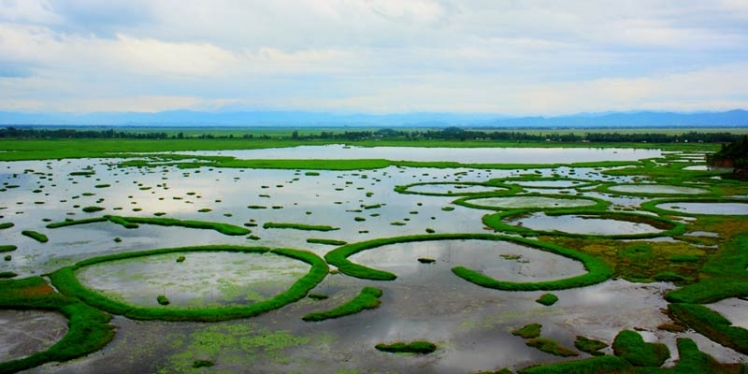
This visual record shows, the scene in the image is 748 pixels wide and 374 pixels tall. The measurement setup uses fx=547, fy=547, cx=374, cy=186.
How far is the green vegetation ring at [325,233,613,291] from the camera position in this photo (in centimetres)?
2197

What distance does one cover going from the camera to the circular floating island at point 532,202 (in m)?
40.9

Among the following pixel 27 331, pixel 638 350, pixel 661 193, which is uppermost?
pixel 661 193

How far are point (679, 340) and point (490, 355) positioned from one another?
5919mm

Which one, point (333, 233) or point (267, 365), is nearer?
point (267, 365)

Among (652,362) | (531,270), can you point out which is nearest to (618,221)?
(531,270)

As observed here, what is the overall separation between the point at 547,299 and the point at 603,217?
1930 centimetres

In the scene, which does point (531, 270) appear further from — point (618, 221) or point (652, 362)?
point (618, 221)

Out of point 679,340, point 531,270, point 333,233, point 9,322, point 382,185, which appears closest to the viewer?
point 679,340

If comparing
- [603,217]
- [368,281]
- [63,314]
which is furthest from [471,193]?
[63,314]

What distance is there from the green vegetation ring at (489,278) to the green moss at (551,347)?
5.12 m

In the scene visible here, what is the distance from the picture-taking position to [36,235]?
1190 inches

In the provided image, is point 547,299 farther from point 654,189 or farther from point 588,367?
point 654,189

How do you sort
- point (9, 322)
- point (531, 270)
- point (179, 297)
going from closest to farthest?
1. point (9, 322)
2. point (179, 297)
3. point (531, 270)

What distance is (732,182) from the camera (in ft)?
182
